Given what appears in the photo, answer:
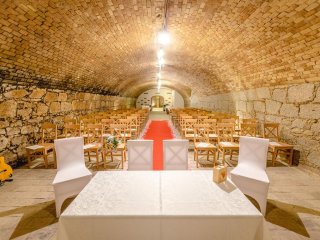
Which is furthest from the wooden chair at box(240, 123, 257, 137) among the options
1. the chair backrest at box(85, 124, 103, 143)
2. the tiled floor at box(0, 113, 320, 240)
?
the chair backrest at box(85, 124, 103, 143)

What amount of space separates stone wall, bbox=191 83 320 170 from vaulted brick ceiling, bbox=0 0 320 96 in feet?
1.07

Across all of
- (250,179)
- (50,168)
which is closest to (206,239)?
(250,179)

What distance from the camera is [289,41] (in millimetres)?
4598

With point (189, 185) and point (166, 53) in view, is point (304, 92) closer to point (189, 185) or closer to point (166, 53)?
point (189, 185)

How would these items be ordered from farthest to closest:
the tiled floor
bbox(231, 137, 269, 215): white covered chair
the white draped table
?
1. bbox(231, 137, 269, 215): white covered chair
2. the tiled floor
3. the white draped table

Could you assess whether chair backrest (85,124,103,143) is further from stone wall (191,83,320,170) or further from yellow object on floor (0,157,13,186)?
stone wall (191,83,320,170)

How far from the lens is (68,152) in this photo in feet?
11.5

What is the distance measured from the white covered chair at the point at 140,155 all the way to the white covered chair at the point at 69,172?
674mm

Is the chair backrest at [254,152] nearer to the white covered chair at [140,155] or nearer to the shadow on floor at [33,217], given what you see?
the white covered chair at [140,155]

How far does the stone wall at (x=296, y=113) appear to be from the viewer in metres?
4.94

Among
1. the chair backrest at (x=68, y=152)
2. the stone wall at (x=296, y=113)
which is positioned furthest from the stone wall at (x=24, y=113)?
the stone wall at (x=296, y=113)

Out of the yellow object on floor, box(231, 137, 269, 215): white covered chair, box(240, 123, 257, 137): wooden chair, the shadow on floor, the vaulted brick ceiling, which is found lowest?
the shadow on floor

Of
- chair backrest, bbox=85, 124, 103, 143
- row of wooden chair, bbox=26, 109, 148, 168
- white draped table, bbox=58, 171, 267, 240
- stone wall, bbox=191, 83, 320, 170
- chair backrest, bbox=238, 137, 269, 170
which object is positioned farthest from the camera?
chair backrest, bbox=85, 124, 103, 143

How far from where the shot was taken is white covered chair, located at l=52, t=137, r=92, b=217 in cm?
301
